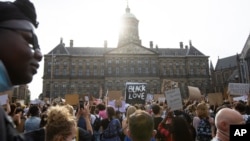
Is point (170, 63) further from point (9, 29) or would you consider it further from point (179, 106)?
point (9, 29)

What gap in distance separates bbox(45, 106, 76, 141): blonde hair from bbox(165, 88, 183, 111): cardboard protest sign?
11.7 feet

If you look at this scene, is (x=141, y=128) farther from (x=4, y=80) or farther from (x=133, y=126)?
(x=4, y=80)

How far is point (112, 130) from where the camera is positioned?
6426 mm

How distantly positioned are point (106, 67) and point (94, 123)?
58.8 metres

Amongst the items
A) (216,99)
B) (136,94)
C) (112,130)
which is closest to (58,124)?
(112,130)

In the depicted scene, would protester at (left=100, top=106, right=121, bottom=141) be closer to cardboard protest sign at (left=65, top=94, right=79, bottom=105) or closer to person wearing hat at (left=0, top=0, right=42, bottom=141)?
cardboard protest sign at (left=65, top=94, right=79, bottom=105)

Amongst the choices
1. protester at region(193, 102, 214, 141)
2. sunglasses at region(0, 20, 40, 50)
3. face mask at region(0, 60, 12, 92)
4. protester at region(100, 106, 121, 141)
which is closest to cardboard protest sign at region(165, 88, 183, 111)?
protester at region(193, 102, 214, 141)

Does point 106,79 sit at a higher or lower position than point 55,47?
lower

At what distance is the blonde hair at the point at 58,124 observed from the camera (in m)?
2.66

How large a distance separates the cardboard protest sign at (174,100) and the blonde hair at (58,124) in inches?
140

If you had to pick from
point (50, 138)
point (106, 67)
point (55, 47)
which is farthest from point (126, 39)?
point (50, 138)

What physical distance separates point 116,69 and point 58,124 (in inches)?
2484

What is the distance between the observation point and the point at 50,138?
8.61ft

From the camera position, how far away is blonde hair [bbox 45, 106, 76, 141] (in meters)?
2.66
